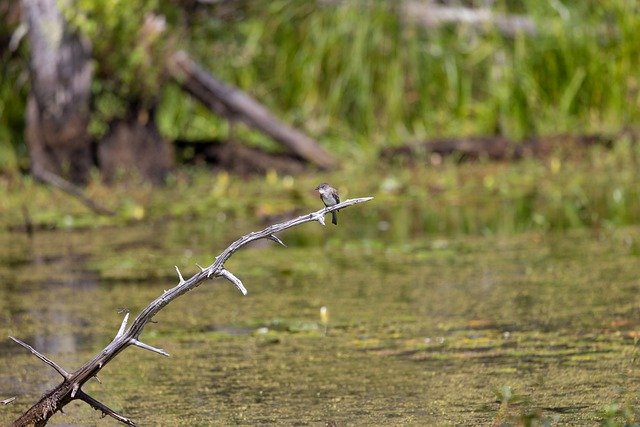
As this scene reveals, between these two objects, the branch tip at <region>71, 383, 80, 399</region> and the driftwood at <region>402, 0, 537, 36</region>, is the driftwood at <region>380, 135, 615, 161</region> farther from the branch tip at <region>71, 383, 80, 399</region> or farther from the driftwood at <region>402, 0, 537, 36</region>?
the branch tip at <region>71, 383, 80, 399</region>

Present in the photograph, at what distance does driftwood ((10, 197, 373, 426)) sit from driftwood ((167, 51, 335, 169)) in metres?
6.75

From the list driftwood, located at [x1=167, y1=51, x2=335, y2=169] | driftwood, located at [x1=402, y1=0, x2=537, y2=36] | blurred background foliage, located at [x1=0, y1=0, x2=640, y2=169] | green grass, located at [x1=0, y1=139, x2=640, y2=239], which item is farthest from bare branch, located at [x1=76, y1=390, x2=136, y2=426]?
driftwood, located at [x1=402, y1=0, x2=537, y2=36]

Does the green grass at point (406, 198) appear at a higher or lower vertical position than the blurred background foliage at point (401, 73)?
lower

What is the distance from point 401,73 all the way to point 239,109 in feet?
6.39

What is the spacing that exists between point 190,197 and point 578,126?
3.41 metres

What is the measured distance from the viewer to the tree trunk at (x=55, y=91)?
8797 mm

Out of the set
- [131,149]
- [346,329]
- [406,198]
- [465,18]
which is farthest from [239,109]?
[346,329]

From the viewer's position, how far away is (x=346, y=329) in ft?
14.5

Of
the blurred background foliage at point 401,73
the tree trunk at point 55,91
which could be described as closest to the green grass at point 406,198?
the tree trunk at point 55,91

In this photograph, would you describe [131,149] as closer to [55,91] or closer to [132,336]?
[55,91]

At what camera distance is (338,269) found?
19.3 feet

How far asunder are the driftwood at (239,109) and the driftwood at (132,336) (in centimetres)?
675

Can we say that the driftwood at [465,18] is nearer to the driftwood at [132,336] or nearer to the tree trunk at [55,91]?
the tree trunk at [55,91]

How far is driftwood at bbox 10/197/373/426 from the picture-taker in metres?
2.83
